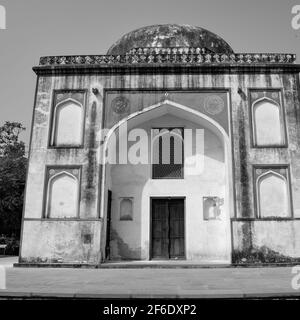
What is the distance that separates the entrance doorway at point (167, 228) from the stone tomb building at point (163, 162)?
0.10 ft

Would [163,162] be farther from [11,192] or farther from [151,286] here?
[11,192]

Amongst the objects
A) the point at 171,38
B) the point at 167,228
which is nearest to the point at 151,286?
the point at 167,228

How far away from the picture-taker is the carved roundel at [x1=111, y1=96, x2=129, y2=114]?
10.9m

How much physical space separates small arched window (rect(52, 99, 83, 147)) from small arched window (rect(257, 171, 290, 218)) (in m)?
5.26

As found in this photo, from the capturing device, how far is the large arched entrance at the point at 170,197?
11039 millimetres

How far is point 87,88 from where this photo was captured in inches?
433

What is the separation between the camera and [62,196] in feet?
33.7

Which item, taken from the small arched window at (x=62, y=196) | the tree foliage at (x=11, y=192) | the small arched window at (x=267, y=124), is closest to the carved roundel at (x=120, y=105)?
the small arched window at (x=62, y=196)

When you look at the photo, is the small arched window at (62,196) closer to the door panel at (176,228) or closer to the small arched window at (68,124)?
the small arched window at (68,124)

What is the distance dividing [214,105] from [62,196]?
16.7 ft

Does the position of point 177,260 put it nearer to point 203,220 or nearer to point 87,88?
point 203,220

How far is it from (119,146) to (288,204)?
17.2 ft
